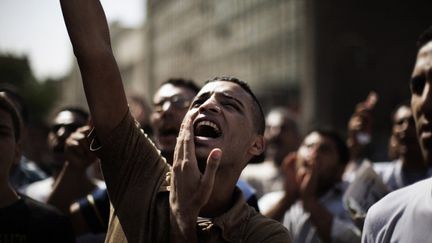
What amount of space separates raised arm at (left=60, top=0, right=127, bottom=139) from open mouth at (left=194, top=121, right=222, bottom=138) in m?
0.41

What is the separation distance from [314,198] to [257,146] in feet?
5.13

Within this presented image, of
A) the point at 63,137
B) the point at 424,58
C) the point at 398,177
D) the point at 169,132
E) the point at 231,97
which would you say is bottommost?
the point at 398,177

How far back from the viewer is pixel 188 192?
2.28m

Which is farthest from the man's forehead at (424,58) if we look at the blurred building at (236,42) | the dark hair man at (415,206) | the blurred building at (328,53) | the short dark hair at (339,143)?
the blurred building at (236,42)

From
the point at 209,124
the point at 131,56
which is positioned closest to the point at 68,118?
the point at 209,124

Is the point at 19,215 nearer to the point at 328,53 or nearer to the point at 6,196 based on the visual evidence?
the point at 6,196

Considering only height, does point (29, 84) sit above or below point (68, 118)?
below

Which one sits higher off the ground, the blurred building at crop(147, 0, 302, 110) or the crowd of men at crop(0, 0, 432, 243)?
the crowd of men at crop(0, 0, 432, 243)

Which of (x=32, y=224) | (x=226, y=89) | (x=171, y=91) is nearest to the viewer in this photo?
(x=226, y=89)

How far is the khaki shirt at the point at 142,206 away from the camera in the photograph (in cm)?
241

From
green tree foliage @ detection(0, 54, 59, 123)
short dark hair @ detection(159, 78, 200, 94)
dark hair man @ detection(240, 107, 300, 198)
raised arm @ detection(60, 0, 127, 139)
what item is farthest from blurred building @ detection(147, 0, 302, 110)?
raised arm @ detection(60, 0, 127, 139)

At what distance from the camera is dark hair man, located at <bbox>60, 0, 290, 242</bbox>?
230 cm

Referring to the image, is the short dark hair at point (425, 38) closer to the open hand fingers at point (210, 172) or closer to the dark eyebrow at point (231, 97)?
the dark eyebrow at point (231, 97)

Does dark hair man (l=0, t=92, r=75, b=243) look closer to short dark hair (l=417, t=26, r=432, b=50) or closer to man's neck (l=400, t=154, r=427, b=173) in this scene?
short dark hair (l=417, t=26, r=432, b=50)
